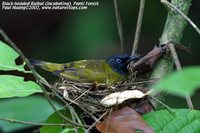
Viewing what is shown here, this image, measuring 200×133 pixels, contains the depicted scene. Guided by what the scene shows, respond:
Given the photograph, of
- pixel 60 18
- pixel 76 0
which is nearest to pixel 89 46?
pixel 76 0

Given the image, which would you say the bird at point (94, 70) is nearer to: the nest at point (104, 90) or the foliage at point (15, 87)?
the nest at point (104, 90)

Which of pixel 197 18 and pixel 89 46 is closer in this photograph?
pixel 89 46

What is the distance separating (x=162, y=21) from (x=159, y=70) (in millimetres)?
3622

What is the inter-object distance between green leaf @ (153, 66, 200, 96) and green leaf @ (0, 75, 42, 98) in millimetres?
1641

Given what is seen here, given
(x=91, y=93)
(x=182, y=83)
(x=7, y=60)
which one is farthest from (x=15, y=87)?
(x=182, y=83)

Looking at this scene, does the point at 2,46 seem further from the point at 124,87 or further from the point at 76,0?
the point at 76,0

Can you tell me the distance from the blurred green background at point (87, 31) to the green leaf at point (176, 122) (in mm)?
3178

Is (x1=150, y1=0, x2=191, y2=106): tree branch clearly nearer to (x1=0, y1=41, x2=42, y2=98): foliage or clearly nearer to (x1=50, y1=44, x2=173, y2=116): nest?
(x1=50, y1=44, x2=173, y2=116): nest

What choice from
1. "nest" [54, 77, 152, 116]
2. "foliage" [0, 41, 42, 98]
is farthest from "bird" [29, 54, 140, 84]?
"foliage" [0, 41, 42, 98]

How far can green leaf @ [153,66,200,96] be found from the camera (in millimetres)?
902

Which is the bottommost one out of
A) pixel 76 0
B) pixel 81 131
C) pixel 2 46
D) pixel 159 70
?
pixel 81 131

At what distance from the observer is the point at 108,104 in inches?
107

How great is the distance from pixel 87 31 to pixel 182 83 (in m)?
5.28

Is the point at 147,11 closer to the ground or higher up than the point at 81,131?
higher up
